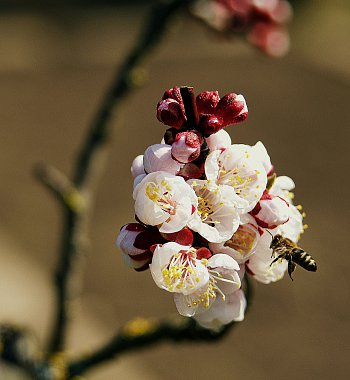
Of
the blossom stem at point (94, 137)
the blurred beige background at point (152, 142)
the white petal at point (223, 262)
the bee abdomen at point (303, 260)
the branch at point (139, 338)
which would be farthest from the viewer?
the blurred beige background at point (152, 142)

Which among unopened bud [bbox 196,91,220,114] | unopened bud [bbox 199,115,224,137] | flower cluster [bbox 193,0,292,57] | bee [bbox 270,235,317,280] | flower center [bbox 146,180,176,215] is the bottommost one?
bee [bbox 270,235,317,280]

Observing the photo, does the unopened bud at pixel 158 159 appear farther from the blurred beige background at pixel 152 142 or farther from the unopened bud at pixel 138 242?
the blurred beige background at pixel 152 142

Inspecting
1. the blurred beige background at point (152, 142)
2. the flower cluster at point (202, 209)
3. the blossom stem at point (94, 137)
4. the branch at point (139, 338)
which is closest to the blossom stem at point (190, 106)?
the flower cluster at point (202, 209)

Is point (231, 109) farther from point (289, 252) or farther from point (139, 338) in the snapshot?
point (139, 338)

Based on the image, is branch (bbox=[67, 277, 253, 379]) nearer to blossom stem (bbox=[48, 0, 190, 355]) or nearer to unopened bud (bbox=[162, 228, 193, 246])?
blossom stem (bbox=[48, 0, 190, 355])

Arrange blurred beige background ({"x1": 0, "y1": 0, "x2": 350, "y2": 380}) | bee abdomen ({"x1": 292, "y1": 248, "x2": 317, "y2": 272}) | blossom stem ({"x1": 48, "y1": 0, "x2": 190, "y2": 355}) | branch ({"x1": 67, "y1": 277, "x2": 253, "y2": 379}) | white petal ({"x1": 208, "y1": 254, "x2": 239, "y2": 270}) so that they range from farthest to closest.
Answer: blurred beige background ({"x1": 0, "y1": 0, "x2": 350, "y2": 380})
blossom stem ({"x1": 48, "y1": 0, "x2": 190, "y2": 355})
branch ({"x1": 67, "y1": 277, "x2": 253, "y2": 379})
bee abdomen ({"x1": 292, "y1": 248, "x2": 317, "y2": 272})
white petal ({"x1": 208, "y1": 254, "x2": 239, "y2": 270})

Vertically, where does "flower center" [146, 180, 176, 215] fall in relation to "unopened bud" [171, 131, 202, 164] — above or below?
below

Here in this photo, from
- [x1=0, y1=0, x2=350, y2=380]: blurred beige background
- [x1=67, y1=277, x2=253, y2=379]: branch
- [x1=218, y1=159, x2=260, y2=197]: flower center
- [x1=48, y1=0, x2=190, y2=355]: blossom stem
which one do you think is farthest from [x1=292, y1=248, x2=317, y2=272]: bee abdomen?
[x1=48, y1=0, x2=190, y2=355]: blossom stem
